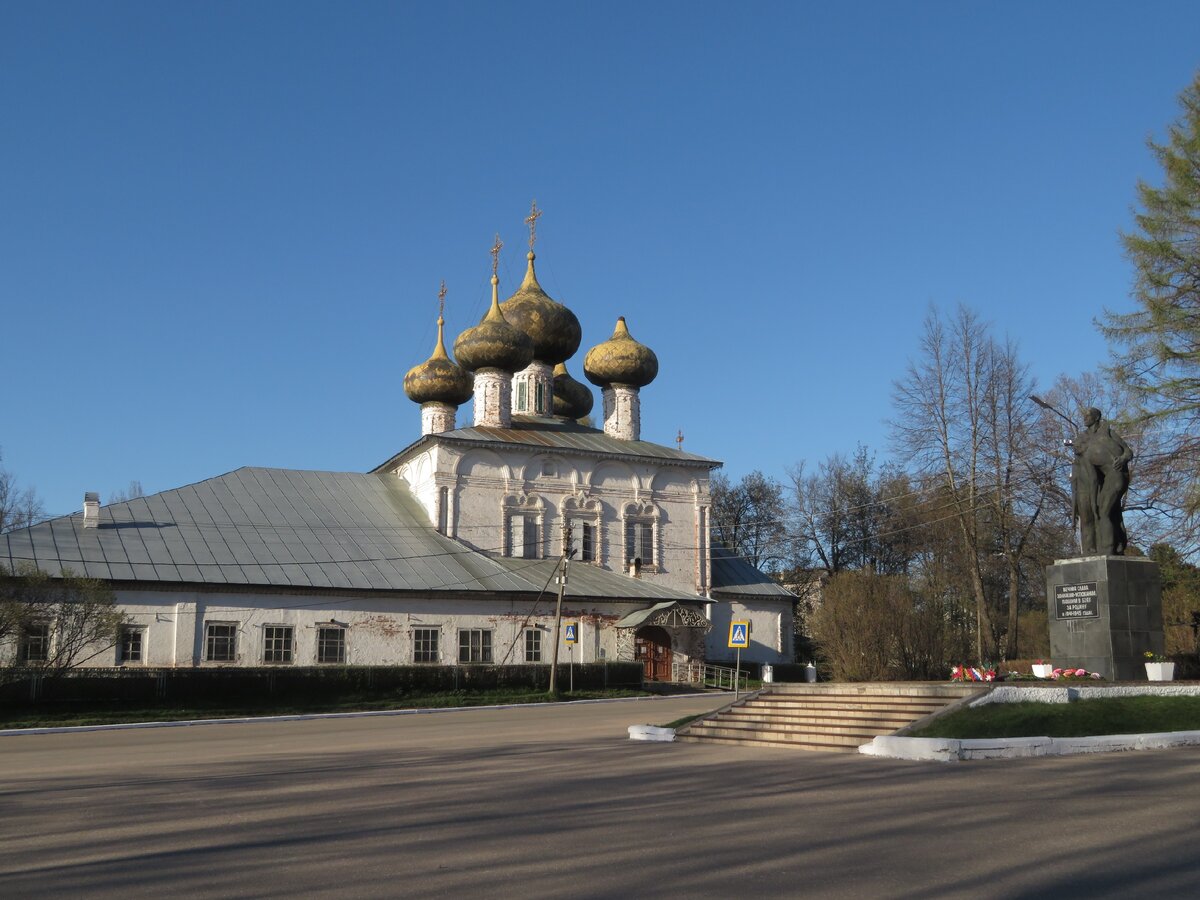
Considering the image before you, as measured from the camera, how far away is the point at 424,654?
32.4 m

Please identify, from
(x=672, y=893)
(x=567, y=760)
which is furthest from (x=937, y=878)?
(x=567, y=760)

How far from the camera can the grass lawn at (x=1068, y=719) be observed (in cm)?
1441

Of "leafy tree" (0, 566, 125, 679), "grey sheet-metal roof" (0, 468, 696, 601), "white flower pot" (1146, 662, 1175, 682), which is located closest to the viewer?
"white flower pot" (1146, 662, 1175, 682)

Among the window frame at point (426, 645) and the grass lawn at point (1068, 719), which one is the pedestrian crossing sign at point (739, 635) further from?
the grass lawn at point (1068, 719)

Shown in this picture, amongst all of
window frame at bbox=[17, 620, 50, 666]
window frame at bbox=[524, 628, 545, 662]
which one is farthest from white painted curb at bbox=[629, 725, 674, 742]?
window frame at bbox=[524, 628, 545, 662]

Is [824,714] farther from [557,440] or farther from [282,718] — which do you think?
[557,440]

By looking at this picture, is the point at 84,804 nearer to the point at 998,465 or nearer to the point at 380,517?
the point at 380,517

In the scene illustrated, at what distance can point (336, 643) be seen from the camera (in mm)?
31547

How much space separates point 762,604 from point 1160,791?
29.4 meters

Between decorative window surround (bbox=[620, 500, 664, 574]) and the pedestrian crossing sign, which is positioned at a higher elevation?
decorative window surround (bbox=[620, 500, 664, 574])

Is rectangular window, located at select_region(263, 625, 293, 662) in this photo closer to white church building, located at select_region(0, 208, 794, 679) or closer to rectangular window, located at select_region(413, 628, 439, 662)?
white church building, located at select_region(0, 208, 794, 679)

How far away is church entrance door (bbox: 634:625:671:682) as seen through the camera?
3569 cm

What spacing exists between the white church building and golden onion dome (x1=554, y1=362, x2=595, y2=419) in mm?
289

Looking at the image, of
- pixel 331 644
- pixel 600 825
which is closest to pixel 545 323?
pixel 331 644
